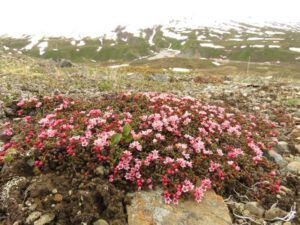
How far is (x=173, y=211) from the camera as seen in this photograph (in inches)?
202

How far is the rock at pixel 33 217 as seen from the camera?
466 centimetres

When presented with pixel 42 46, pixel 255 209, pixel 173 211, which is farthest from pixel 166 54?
pixel 173 211

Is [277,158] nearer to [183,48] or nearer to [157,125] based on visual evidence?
[157,125]

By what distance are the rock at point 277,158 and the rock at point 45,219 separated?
5.49 meters

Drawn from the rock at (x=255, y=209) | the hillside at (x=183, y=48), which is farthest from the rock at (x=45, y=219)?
the hillside at (x=183, y=48)

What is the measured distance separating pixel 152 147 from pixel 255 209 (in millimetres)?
2371

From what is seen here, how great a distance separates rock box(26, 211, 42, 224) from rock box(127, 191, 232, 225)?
1480 mm

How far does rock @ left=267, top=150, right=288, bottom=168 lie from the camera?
7334 millimetres

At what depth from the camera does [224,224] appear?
5098mm

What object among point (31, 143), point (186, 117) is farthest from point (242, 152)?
point (31, 143)

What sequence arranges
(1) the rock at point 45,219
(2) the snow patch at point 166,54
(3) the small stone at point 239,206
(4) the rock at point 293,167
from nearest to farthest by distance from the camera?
(1) the rock at point 45,219 < (3) the small stone at point 239,206 < (4) the rock at point 293,167 < (2) the snow patch at point 166,54

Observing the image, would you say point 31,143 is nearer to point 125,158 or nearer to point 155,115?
point 125,158

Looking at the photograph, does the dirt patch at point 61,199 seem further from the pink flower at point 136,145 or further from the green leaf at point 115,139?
the pink flower at point 136,145

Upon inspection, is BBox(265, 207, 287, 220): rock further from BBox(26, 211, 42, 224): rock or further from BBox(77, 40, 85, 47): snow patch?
BBox(77, 40, 85, 47): snow patch
